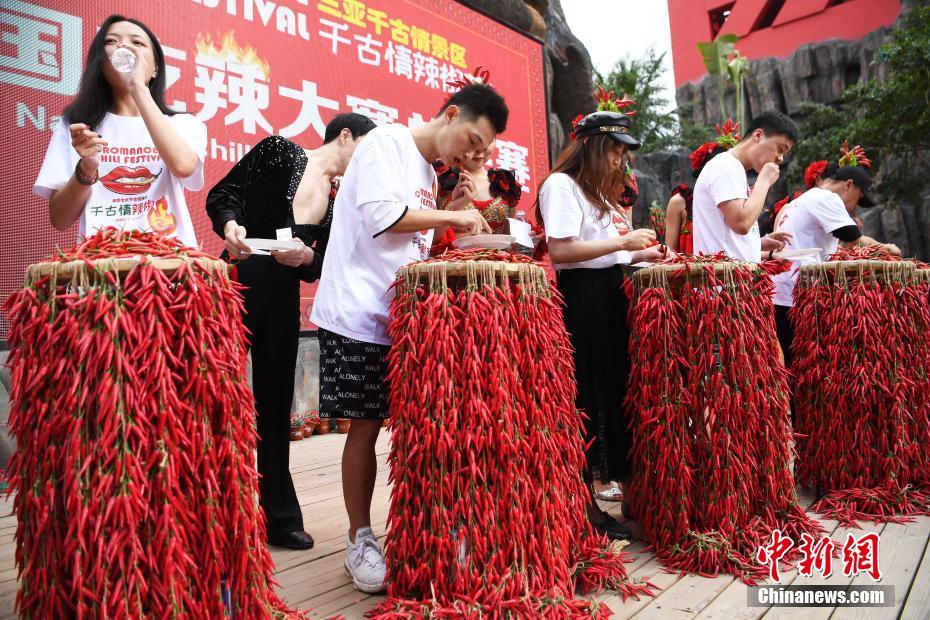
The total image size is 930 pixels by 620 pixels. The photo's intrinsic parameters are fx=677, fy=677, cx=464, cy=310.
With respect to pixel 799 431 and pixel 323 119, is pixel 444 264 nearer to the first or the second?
pixel 799 431

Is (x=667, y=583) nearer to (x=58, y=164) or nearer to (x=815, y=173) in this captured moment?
(x=58, y=164)

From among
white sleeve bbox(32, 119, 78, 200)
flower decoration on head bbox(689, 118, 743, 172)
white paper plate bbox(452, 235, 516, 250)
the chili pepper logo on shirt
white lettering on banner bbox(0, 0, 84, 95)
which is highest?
white lettering on banner bbox(0, 0, 84, 95)

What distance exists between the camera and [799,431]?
2744 mm

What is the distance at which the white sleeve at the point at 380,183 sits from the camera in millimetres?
1773

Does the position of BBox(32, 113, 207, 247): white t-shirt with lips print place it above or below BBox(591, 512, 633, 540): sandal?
above

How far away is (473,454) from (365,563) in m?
0.52

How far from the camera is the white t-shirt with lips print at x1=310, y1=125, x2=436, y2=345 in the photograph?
1810mm

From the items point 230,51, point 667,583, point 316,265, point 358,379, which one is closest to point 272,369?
point 316,265

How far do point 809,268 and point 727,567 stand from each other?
134 centimetres

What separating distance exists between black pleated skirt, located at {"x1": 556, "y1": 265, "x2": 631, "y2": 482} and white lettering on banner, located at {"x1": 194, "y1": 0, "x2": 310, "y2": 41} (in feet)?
9.81

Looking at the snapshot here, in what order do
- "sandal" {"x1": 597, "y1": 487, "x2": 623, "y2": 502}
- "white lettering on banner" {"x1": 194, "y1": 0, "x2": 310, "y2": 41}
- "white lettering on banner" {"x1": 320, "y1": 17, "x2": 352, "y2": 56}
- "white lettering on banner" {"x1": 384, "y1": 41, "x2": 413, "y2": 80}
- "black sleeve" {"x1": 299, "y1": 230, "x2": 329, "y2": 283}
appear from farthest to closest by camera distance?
"white lettering on banner" {"x1": 384, "y1": 41, "x2": 413, "y2": 80}
"white lettering on banner" {"x1": 320, "y1": 17, "x2": 352, "y2": 56}
"white lettering on banner" {"x1": 194, "y1": 0, "x2": 310, "y2": 41}
"sandal" {"x1": 597, "y1": 487, "x2": 623, "y2": 502}
"black sleeve" {"x1": 299, "y1": 230, "x2": 329, "y2": 283}

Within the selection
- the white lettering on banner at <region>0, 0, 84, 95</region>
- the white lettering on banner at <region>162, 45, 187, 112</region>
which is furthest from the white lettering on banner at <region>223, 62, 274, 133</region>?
the white lettering on banner at <region>0, 0, 84, 95</region>

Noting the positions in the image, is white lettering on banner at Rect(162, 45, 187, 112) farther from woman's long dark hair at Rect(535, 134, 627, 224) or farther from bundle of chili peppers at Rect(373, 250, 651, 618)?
bundle of chili peppers at Rect(373, 250, 651, 618)

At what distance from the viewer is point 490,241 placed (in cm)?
184
